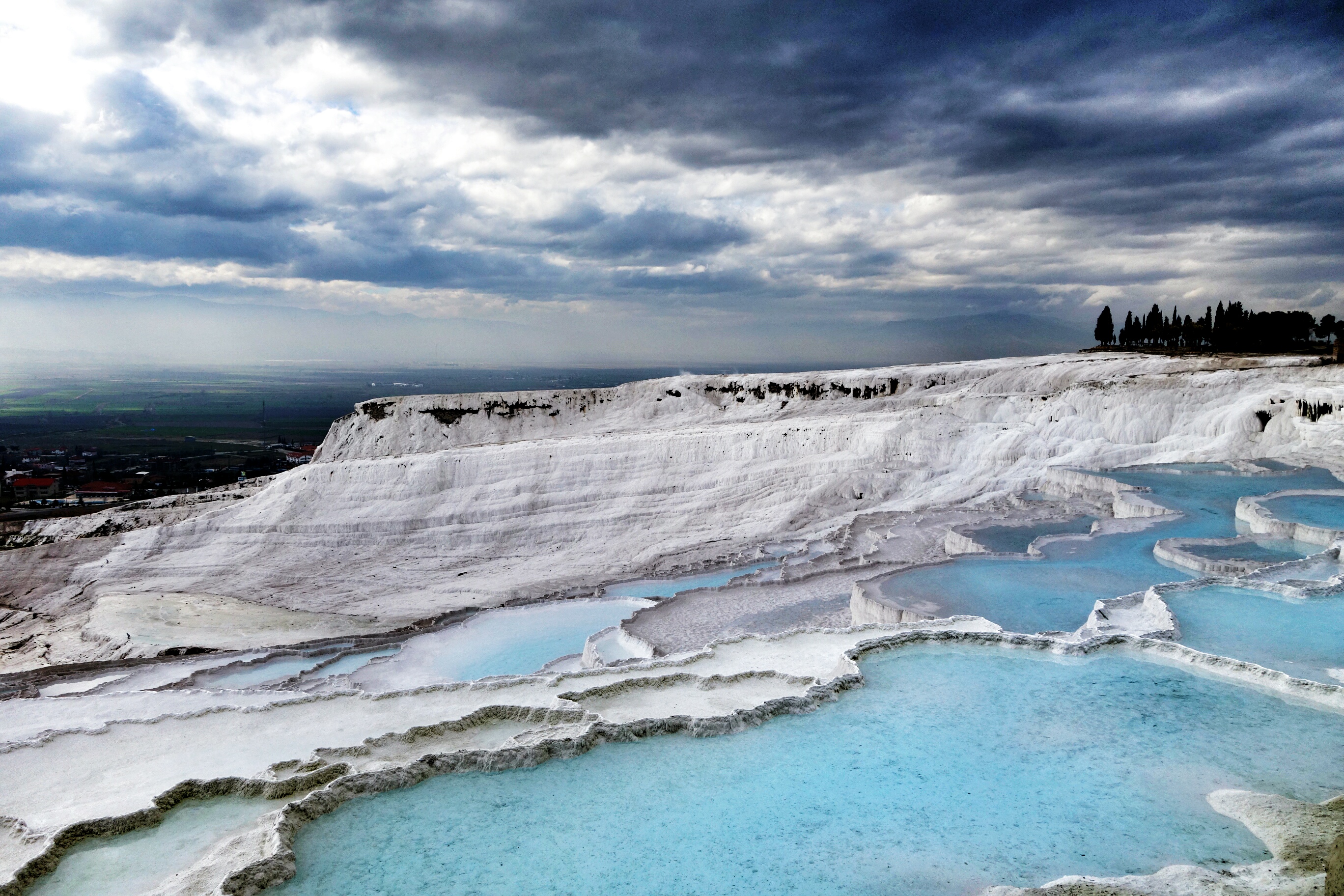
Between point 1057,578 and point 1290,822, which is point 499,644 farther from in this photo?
point 1290,822

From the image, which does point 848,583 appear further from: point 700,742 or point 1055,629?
point 700,742

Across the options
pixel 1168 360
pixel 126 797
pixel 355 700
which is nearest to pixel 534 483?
pixel 355 700

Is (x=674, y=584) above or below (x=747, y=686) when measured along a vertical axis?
below

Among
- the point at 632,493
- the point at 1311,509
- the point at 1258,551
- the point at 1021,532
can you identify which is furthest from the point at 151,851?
the point at 632,493

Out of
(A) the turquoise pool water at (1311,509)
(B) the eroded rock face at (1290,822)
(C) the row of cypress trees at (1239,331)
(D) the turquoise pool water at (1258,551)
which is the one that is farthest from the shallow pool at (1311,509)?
(C) the row of cypress trees at (1239,331)

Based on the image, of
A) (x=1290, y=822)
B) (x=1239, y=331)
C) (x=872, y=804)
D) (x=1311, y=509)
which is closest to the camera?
(x=1290, y=822)

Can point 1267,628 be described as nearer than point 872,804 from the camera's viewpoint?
No
